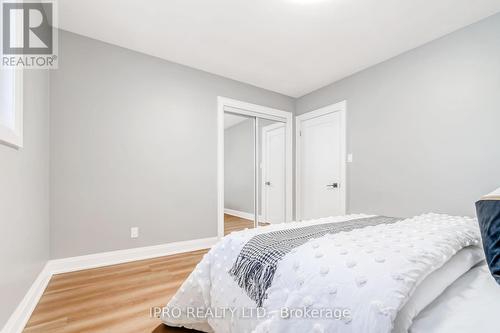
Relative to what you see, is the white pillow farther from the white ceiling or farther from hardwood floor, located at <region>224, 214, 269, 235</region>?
hardwood floor, located at <region>224, 214, 269, 235</region>

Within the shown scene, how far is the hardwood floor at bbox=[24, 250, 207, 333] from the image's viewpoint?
1493mm

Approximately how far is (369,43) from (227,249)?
2.68m

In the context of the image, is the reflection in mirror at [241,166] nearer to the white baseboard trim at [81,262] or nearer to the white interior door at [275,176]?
the white interior door at [275,176]

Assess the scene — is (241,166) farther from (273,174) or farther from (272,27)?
(272,27)

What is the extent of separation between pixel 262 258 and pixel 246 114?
300 cm

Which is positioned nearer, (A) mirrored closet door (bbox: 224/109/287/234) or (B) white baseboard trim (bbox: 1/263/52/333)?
(B) white baseboard trim (bbox: 1/263/52/333)

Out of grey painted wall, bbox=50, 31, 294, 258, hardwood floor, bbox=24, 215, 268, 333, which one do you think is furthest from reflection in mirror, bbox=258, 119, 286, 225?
hardwood floor, bbox=24, 215, 268, 333

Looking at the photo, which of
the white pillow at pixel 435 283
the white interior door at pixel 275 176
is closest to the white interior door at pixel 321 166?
the white interior door at pixel 275 176

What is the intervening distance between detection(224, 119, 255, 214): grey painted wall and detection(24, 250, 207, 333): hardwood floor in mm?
1498

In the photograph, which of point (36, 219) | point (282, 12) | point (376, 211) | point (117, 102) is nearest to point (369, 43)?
point (282, 12)

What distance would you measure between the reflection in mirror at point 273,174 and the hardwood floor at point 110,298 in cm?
185

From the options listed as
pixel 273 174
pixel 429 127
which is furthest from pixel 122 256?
pixel 429 127

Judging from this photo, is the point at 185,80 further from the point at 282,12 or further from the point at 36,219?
the point at 36,219

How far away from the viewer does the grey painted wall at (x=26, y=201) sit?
4.13 feet
